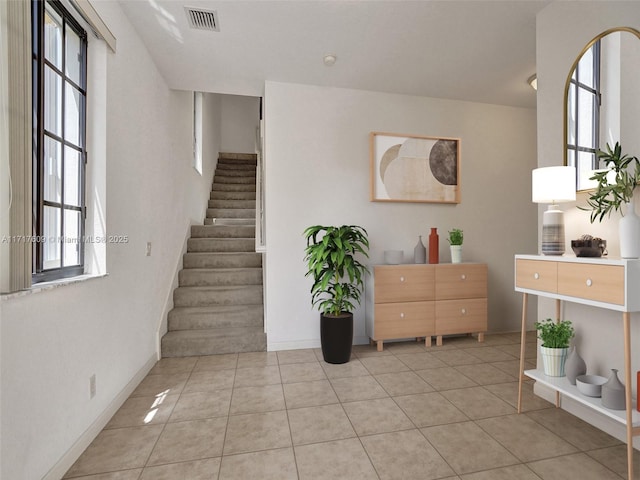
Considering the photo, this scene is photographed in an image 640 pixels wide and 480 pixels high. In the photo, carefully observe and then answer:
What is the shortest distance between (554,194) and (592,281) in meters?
0.56

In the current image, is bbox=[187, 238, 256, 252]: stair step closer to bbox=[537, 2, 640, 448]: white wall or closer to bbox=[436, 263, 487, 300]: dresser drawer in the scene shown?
bbox=[436, 263, 487, 300]: dresser drawer

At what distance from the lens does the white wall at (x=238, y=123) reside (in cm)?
796

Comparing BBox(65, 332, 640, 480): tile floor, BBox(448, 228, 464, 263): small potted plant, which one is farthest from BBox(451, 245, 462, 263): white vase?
BBox(65, 332, 640, 480): tile floor

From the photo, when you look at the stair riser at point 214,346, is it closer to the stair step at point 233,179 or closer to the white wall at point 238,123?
the stair step at point 233,179

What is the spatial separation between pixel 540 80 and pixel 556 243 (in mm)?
1245

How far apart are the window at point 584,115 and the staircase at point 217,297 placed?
Result: 2.97m

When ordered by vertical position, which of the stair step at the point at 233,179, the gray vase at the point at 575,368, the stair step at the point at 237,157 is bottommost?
the gray vase at the point at 575,368

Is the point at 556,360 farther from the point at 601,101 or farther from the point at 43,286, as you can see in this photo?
the point at 43,286

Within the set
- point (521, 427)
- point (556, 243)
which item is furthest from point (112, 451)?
point (556, 243)

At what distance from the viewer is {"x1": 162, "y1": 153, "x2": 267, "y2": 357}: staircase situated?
11.1ft

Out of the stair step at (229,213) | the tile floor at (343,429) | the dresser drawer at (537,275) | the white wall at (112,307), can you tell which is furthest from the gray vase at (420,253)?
the stair step at (229,213)

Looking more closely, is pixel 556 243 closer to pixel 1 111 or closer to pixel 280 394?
pixel 280 394

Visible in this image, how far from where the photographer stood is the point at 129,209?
2506 millimetres

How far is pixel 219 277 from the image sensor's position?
4090 millimetres
